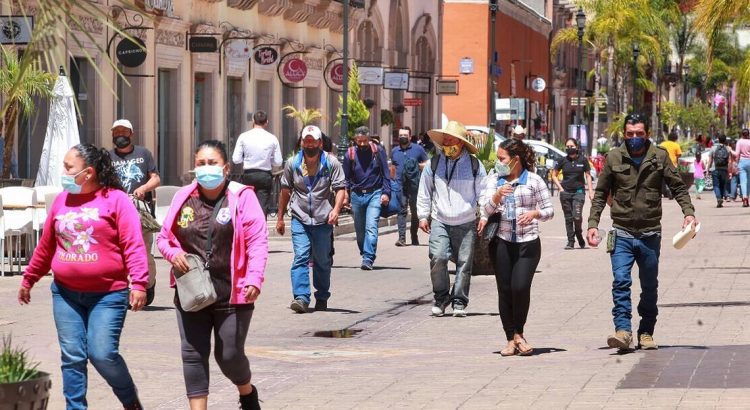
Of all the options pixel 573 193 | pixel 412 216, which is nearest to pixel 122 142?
pixel 412 216

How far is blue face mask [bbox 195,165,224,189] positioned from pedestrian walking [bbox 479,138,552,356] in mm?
4222

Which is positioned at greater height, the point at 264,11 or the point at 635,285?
the point at 264,11

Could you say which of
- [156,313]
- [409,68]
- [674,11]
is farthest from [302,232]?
[674,11]

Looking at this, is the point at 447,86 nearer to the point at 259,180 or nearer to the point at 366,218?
the point at 259,180

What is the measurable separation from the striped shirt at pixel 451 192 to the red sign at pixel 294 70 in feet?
75.7

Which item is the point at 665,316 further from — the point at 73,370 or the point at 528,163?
the point at 73,370

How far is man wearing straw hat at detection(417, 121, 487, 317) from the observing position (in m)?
14.5

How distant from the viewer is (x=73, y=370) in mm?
7941

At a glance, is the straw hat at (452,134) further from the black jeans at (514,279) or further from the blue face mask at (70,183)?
the blue face mask at (70,183)

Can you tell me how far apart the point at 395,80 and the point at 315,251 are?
1158 inches

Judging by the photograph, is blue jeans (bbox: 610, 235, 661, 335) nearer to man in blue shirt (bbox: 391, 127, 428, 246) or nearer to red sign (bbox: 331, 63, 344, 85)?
man in blue shirt (bbox: 391, 127, 428, 246)

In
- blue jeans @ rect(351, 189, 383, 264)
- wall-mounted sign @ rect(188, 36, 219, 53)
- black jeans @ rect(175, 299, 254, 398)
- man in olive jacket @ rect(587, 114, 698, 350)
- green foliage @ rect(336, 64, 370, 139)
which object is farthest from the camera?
green foliage @ rect(336, 64, 370, 139)

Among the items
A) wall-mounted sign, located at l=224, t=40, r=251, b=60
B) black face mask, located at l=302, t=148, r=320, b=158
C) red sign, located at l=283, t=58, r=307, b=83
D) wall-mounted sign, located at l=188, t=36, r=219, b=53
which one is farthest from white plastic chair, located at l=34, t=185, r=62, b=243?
red sign, located at l=283, t=58, r=307, b=83

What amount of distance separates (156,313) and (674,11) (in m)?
72.9
